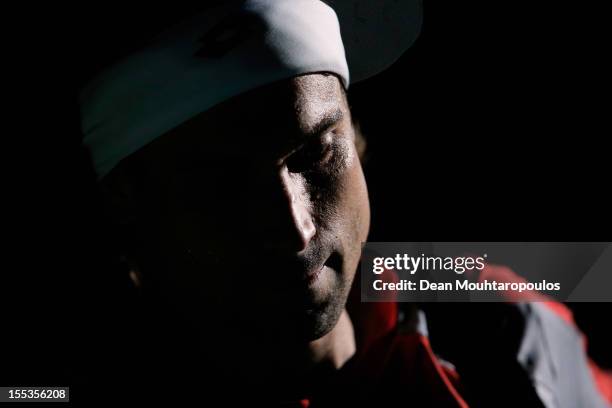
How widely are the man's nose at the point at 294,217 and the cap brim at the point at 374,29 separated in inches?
11.7

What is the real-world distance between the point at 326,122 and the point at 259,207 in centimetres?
16

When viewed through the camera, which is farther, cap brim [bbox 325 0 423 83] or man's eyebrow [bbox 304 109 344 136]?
cap brim [bbox 325 0 423 83]

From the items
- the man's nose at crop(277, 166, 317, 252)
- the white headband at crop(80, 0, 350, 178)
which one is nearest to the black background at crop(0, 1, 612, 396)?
the white headband at crop(80, 0, 350, 178)

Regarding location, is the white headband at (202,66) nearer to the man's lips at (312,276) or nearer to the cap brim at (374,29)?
the cap brim at (374,29)

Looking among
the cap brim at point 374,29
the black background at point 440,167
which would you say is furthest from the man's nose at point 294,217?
the black background at point 440,167

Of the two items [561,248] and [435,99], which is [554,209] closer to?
[561,248]

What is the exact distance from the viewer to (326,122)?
0.94 meters

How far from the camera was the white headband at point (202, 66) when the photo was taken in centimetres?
89

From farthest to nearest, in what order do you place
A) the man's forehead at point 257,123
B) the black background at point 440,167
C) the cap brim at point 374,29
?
1. the black background at point 440,167
2. the cap brim at point 374,29
3. the man's forehead at point 257,123

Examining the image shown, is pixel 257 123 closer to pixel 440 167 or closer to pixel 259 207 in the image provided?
pixel 259 207

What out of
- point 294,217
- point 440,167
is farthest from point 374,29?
point 440,167

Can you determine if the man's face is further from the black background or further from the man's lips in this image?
the black background

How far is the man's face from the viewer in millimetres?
895

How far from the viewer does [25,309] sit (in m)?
1.30
